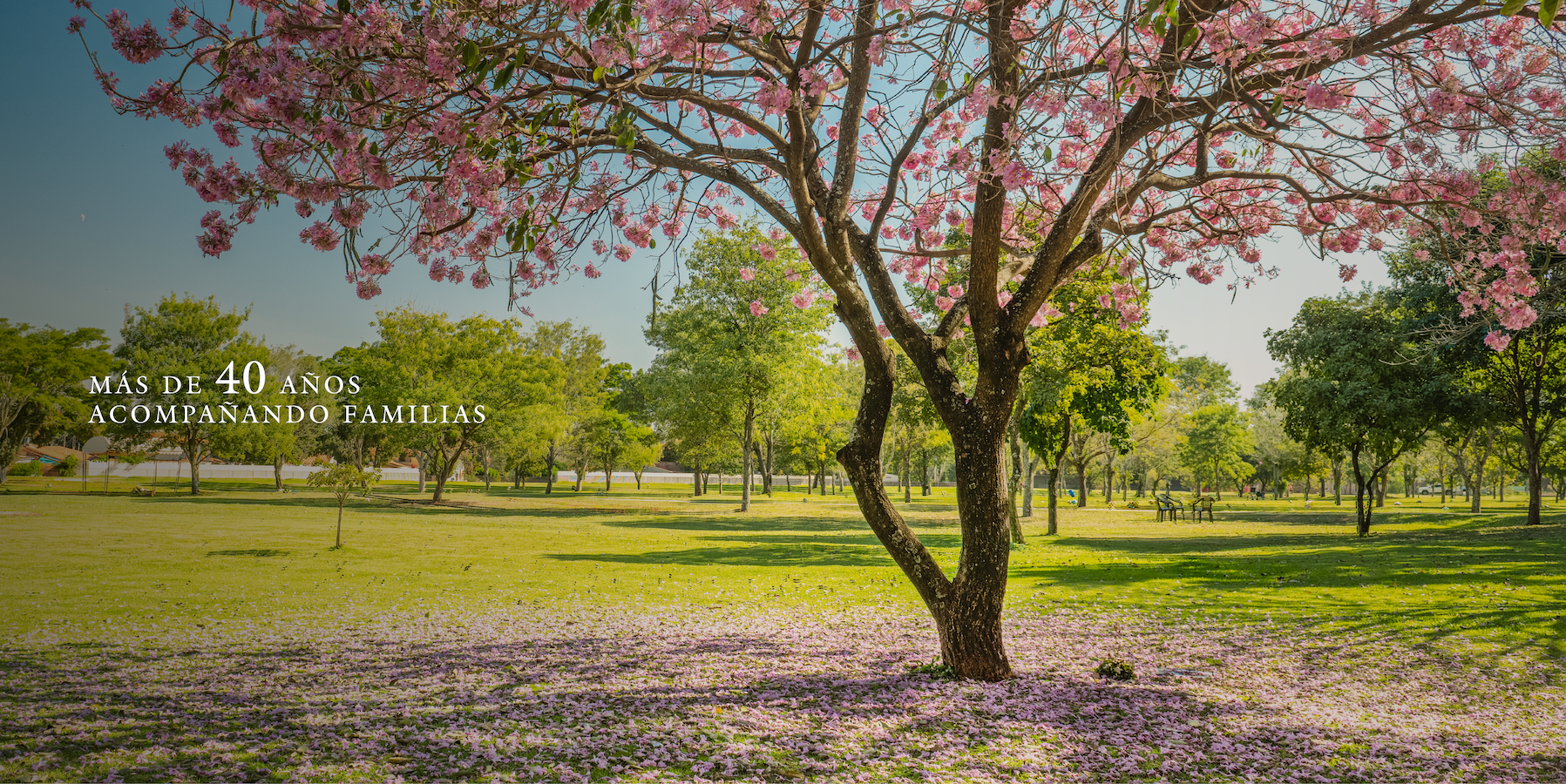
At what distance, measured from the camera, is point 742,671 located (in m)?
6.87

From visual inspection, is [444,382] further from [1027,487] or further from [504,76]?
[504,76]

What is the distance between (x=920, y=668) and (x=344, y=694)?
4905 mm

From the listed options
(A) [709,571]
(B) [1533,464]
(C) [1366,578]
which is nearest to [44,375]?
(A) [709,571]

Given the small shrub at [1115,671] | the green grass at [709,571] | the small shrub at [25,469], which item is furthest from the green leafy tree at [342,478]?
the small shrub at [25,469]

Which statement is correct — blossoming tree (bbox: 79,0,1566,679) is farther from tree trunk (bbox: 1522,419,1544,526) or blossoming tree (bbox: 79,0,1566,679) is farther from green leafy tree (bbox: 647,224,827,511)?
green leafy tree (bbox: 647,224,827,511)

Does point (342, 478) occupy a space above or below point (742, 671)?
above

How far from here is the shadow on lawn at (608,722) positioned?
4461 millimetres

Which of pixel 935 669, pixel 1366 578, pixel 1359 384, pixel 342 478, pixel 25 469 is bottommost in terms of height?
pixel 25 469

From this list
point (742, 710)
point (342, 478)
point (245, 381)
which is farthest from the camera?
point (245, 381)

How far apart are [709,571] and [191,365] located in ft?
129

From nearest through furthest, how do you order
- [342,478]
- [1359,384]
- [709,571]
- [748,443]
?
[709,571], [342,478], [1359,384], [748,443]

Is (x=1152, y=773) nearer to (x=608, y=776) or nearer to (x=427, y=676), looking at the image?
(x=608, y=776)

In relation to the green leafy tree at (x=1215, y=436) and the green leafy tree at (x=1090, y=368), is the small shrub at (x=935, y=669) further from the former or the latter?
the green leafy tree at (x=1215, y=436)

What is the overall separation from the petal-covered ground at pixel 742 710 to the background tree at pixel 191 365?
40.0m
